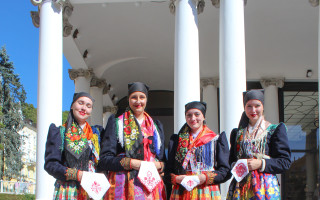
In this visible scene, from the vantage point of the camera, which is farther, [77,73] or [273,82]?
[273,82]

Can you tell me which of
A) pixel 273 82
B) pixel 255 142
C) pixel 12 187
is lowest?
pixel 12 187

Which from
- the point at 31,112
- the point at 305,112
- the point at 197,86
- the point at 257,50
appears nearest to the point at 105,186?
the point at 197,86

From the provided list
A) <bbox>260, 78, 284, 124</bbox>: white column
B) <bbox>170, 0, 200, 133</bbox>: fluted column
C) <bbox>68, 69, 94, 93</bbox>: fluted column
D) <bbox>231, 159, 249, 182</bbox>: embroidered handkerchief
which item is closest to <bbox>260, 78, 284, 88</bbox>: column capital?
<bbox>260, 78, 284, 124</bbox>: white column

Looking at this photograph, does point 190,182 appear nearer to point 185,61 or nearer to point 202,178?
point 202,178

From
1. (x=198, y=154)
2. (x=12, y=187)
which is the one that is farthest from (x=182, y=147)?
(x=12, y=187)

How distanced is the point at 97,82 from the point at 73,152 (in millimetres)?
14639

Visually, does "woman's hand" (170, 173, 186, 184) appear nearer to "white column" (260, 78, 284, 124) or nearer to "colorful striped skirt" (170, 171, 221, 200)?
"colorful striped skirt" (170, 171, 221, 200)

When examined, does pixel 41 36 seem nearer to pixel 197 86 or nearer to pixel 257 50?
pixel 197 86

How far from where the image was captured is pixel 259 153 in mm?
5172

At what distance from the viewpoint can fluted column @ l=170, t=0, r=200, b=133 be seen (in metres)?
11.0

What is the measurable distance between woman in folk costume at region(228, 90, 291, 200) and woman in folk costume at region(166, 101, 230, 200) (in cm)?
18

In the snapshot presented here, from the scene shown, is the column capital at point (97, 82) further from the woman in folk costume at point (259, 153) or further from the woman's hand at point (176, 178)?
the woman in folk costume at point (259, 153)

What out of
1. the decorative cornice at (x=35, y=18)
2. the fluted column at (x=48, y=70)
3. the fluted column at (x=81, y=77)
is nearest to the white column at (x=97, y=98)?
the fluted column at (x=81, y=77)

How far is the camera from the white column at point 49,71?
11.3 metres
